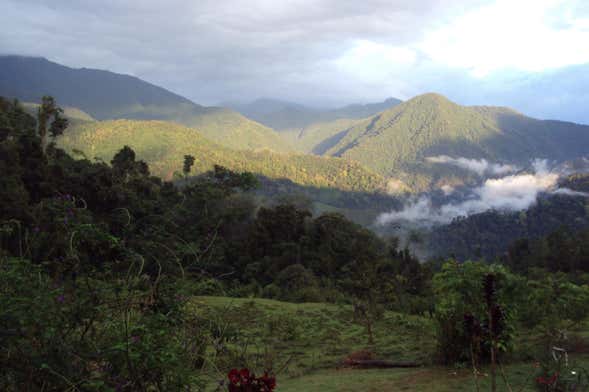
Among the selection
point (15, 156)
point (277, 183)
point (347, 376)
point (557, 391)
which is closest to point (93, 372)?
point (347, 376)

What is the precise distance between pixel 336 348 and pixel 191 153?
121 m

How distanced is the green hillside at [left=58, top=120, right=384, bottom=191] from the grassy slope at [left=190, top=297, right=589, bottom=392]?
97520mm

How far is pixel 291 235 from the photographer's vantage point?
36.1m

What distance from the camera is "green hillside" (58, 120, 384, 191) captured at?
12294cm

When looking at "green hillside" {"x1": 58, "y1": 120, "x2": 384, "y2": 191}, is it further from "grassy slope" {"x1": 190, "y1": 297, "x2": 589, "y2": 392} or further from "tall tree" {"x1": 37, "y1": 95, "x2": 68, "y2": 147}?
"grassy slope" {"x1": 190, "y1": 297, "x2": 589, "y2": 392}

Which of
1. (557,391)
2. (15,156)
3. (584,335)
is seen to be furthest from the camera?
(15,156)

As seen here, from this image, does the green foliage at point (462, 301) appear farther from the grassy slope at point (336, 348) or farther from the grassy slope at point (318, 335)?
the grassy slope at point (318, 335)

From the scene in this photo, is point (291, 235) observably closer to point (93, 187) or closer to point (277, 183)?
point (93, 187)

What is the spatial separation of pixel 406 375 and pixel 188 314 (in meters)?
2.86

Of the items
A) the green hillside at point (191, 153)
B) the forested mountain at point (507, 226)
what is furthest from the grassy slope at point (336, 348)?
the green hillside at point (191, 153)

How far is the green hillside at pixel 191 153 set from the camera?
403 feet

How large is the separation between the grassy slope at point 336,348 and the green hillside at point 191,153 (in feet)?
320

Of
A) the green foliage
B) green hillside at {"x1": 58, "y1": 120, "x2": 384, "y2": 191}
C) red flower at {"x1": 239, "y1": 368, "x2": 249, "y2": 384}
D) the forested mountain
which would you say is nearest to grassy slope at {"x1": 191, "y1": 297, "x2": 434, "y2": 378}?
the green foliage

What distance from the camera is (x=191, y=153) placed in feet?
413
